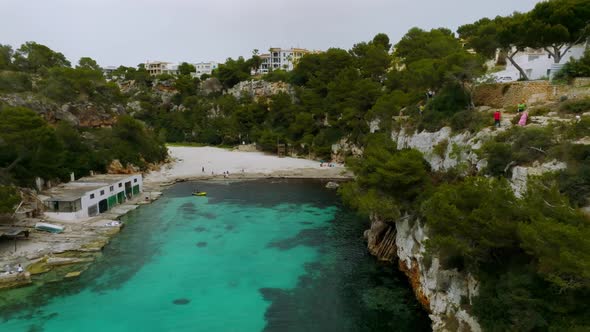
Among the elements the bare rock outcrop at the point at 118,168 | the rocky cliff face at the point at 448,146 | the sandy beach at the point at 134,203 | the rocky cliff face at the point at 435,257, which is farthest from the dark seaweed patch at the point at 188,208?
the rocky cliff face at the point at 448,146

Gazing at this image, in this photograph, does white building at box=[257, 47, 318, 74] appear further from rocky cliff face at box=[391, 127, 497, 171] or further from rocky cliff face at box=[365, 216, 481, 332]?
rocky cliff face at box=[365, 216, 481, 332]

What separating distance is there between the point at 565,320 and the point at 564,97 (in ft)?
55.4

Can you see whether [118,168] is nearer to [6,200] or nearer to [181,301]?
[6,200]

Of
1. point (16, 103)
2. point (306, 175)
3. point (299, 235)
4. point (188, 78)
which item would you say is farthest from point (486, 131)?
point (188, 78)

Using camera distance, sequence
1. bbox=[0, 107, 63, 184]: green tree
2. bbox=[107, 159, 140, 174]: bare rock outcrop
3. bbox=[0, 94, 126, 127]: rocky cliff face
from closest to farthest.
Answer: bbox=[0, 107, 63, 184]: green tree < bbox=[0, 94, 126, 127]: rocky cliff face < bbox=[107, 159, 140, 174]: bare rock outcrop

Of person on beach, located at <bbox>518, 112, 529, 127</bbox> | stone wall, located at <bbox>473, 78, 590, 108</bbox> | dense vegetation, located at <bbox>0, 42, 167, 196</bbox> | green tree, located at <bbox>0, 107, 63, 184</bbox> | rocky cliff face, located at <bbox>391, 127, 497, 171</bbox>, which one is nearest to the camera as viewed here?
rocky cliff face, located at <bbox>391, 127, 497, 171</bbox>

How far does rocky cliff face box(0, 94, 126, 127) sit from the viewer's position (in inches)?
1736

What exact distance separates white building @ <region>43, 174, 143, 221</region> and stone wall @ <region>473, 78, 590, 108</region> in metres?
32.9

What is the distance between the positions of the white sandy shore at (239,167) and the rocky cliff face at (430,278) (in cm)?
2746

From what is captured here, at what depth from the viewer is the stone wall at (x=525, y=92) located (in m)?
24.0

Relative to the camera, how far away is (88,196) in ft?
110

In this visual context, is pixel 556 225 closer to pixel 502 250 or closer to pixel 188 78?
pixel 502 250

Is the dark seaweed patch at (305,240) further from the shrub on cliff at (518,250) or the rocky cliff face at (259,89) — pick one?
the rocky cliff face at (259,89)

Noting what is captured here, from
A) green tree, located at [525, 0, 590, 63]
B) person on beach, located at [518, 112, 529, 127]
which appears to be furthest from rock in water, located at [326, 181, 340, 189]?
person on beach, located at [518, 112, 529, 127]
